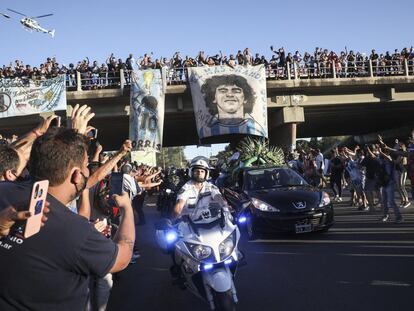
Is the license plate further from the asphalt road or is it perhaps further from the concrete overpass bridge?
the concrete overpass bridge

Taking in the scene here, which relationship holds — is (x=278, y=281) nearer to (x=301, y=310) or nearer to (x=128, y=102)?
(x=301, y=310)

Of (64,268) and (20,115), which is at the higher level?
(20,115)

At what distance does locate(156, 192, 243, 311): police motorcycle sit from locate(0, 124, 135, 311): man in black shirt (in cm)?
216

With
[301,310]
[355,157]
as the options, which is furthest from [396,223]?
[301,310]

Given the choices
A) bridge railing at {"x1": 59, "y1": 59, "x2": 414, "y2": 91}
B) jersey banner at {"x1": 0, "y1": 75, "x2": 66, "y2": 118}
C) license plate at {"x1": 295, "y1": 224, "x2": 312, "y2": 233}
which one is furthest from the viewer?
bridge railing at {"x1": 59, "y1": 59, "x2": 414, "y2": 91}

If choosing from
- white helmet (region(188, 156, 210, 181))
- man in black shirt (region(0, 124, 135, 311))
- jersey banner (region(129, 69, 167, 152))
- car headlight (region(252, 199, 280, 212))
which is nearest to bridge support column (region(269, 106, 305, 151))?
jersey banner (region(129, 69, 167, 152))

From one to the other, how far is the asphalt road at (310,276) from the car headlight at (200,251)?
1007 millimetres

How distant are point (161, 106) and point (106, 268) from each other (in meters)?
21.0

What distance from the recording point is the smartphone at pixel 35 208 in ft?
5.43

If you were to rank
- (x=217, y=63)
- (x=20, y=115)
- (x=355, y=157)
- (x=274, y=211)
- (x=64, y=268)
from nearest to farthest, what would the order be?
(x=64, y=268)
(x=274, y=211)
(x=355, y=157)
(x=20, y=115)
(x=217, y=63)

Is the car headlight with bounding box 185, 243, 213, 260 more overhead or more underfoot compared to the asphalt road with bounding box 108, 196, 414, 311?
more overhead

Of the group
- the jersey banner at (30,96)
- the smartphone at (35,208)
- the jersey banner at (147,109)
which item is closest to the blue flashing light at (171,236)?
the smartphone at (35,208)

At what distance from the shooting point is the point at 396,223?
9.61 meters

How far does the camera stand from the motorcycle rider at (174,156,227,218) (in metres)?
5.11
